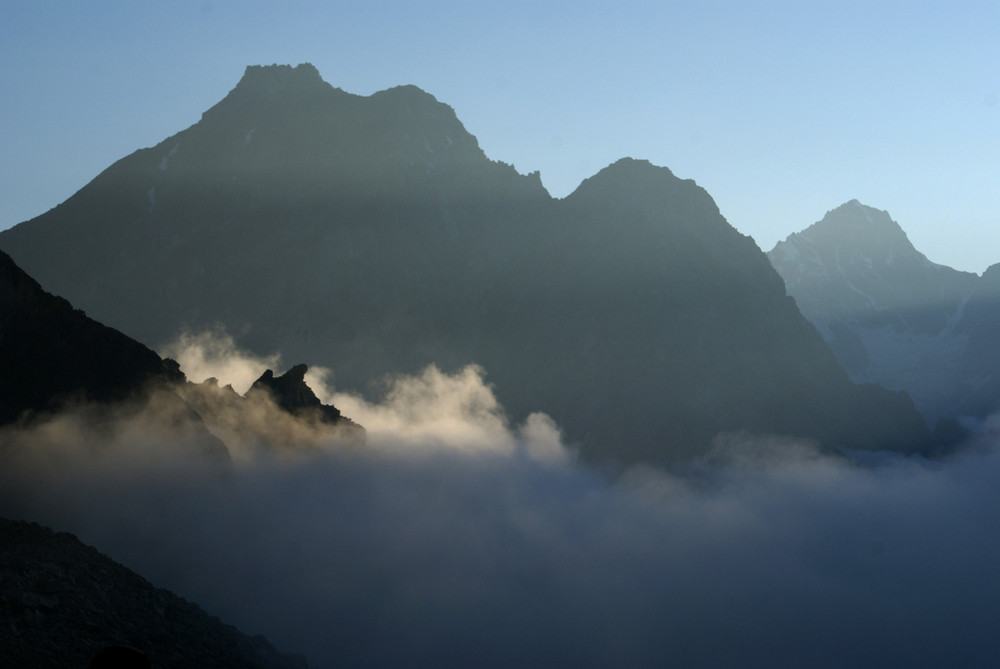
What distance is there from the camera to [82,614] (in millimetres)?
93125

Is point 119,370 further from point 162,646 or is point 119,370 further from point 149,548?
point 162,646

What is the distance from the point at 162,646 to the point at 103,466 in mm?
62344

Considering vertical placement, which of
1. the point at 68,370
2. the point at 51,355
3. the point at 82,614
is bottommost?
the point at 82,614

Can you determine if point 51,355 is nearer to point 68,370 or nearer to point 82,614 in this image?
point 68,370

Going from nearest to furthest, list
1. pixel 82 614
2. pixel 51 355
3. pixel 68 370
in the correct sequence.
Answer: pixel 82 614, pixel 51 355, pixel 68 370

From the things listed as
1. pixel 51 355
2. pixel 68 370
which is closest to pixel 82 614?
pixel 51 355

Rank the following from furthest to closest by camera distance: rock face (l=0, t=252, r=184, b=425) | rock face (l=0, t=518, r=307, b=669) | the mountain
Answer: the mountain, rock face (l=0, t=252, r=184, b=425), rock face (l=0, t=518, r=307, b=669)

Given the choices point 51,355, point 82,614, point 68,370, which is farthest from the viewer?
point 68,370

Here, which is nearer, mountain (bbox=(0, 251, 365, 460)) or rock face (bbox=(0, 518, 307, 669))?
rock face (bbox=(0, 518, 307, 669))

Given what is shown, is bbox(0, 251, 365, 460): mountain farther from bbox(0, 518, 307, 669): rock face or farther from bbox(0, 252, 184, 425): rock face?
bbox(0, 518, 307, 669): rock face

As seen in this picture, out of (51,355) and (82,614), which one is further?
(51,355)

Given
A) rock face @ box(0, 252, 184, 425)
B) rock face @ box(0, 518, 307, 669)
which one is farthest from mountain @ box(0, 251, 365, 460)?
rock face @ box(0, 518, 307, 669)

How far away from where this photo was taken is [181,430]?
174m

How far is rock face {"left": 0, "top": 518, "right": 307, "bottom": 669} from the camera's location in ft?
276
